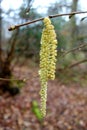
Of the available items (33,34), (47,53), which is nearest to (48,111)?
(33,34)

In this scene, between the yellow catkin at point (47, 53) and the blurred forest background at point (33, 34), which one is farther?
the blurred forest background at point (33, 34)

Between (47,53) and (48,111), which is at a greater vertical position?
(47,53)

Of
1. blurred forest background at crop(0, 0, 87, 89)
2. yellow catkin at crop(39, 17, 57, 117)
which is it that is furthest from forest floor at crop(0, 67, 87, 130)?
yellow catkin at crop(39, 17, 57, 117)

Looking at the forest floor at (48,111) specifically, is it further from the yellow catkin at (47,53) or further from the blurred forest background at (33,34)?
the yellow catkin at (47,53)

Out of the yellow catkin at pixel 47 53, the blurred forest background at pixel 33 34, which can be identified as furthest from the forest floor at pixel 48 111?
the yellow catkin at pixel 47 53

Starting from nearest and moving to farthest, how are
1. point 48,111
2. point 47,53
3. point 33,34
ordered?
1. point 47,53
2. point 33,34
3. point 48,111

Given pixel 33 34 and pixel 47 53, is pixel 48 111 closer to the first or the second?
pixel 33 34

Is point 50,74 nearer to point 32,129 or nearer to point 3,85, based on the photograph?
point 32,129

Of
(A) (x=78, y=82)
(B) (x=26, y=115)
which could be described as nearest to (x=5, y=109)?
(B) (x=26, y=115)
